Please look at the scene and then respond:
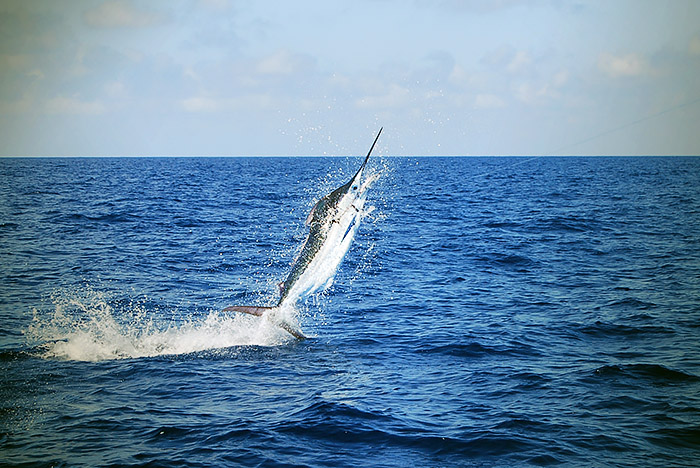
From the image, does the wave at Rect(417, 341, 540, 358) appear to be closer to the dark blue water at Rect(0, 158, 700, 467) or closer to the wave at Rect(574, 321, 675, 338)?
the dark blue water at Rect(0, 158, 700, 467)

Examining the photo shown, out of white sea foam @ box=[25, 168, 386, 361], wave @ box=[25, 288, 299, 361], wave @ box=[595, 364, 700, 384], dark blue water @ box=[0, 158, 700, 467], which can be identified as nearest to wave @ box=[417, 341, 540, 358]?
dark blue water @ box=[0, 158, 700, 467]

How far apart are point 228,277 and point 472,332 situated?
9356mm

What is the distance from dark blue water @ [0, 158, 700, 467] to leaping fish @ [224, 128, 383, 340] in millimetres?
1084

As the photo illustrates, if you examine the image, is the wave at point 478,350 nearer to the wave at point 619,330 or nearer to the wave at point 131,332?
the wave at point 619,330

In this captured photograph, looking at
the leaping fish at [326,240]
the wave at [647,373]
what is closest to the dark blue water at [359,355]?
the wave at [647,373]

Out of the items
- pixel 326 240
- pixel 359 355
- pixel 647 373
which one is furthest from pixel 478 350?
pixel 326 240

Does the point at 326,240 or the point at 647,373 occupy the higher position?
the point at 326,240

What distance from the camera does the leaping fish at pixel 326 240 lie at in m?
11.6

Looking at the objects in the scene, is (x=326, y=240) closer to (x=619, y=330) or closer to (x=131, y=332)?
(x=131, y=332)

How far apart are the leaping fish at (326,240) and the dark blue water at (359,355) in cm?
108

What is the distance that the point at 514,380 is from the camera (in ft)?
36.7

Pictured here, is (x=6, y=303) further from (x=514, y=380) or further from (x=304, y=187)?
(x=304, y=187)

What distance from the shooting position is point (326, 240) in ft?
38.4

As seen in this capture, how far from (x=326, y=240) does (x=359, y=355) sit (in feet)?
8.93
